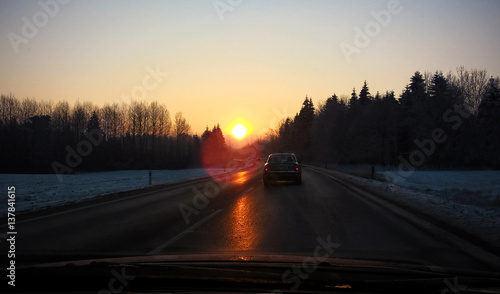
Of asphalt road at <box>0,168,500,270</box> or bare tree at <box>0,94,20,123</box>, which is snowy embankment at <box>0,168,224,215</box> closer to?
asphalt road at <box>0,168,500,270</box>

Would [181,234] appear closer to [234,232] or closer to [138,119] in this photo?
[234,232]

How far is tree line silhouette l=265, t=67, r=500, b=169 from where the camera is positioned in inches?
1902

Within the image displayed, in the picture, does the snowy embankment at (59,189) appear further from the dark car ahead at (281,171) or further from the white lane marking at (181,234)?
the dark car ahead at (281,171)

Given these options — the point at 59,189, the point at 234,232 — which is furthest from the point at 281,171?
the point at 59,189

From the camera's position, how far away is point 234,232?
22.7 feet

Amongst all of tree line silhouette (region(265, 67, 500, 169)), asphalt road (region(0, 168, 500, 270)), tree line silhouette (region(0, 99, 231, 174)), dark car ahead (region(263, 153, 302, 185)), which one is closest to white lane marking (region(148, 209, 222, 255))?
asphalt road (region(0, 168, 500, 270))

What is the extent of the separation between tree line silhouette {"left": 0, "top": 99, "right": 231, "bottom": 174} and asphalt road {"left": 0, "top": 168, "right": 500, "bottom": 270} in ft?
203

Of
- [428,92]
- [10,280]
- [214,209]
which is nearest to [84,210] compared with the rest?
[214,209]

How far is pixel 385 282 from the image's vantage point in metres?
3.02

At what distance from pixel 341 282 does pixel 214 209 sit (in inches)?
294

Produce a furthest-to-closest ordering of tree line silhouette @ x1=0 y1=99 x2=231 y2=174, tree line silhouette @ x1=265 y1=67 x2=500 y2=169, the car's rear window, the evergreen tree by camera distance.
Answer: the evergreen tree
tree line silhouette @ x1=0 y1=99 x2=231 y2=174
tree line silhouette @ x1=265 y1=67 x2=500 y2=169
the car's rear window

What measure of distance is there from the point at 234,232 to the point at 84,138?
81.9 meters

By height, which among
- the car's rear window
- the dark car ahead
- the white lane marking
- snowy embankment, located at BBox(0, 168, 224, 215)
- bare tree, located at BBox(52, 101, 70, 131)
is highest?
bare tree, located at BBox(52, 101, 70, 131)

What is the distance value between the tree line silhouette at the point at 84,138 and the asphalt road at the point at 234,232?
62.0 metres
